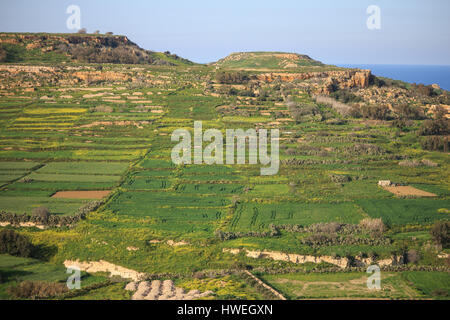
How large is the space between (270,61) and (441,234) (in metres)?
70.3

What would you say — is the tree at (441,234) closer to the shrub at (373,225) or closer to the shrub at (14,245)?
the shrub at (373,225)

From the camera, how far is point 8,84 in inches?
2633

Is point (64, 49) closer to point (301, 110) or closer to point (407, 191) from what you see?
point (301, 110)

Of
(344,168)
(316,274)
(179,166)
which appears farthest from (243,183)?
(316,274)

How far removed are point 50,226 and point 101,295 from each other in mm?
11258

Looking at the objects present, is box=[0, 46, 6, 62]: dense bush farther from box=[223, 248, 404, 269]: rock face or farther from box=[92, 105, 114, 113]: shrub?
box=[223, 248, 404, 269]: rock face

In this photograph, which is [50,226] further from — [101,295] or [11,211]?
[101,295]

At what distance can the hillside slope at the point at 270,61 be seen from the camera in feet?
296

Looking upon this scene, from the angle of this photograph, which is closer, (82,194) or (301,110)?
(82,194)

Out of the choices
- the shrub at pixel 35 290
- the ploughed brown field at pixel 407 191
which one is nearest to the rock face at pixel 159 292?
the shrub at pixel 35 290

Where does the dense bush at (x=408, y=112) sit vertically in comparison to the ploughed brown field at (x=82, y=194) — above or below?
above

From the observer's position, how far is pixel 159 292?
2306cm

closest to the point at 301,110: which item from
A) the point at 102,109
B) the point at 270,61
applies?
the point at 102,109

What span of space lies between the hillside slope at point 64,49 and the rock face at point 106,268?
61034 millimetres
